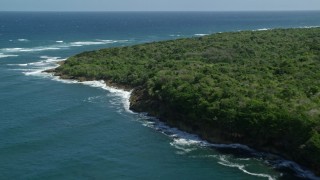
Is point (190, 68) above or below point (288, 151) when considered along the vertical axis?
above

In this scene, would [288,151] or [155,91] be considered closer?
[288,151]

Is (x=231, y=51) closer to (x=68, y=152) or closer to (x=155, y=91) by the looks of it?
(x=155, y=91)

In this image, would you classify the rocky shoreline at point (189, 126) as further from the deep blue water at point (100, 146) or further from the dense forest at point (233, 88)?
the deep blue water at point (100, 146)

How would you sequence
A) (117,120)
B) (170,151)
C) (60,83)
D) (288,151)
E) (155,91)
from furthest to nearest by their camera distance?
(60,83) → (155,91) → (117,120) → (170,151) → (288,151)

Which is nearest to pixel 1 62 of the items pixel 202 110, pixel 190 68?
pixel 190 68

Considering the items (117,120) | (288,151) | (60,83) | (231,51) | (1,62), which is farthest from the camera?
(1,62)

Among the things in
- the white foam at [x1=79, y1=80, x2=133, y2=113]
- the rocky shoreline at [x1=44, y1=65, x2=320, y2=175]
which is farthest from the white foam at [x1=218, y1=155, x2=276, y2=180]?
the white foam at [x1=79, y1=80, x2=133, y2=113]

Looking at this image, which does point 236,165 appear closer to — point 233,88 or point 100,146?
point 100,146
